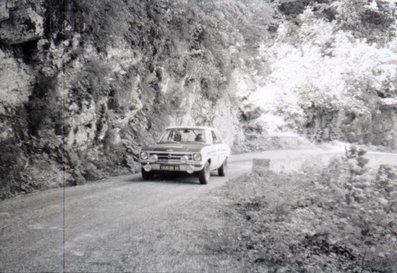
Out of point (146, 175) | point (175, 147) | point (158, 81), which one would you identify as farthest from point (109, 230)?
point (158, 81)

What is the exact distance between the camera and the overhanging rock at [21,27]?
925 centimetres

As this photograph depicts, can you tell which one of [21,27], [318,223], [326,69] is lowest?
[318,223]

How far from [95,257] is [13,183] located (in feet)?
15.2

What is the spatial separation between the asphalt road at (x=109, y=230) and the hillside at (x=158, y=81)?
165 cm

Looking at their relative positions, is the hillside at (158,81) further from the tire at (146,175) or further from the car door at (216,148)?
the car door at (216,148)

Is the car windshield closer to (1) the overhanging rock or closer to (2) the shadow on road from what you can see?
(2) the shadow on road

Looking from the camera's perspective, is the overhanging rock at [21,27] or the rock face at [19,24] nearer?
the rock face at [19,24]

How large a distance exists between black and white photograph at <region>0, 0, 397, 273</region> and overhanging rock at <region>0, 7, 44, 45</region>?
0.03 meters

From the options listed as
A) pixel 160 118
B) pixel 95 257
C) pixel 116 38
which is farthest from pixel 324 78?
pixel 95 257

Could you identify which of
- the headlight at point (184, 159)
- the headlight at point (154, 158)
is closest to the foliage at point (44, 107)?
the headlight at point (154, 158)

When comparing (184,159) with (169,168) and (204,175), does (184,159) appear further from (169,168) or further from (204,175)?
(204,175)

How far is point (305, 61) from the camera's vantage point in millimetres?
33750

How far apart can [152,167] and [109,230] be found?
15.4 feet

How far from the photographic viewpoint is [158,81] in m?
16.0
